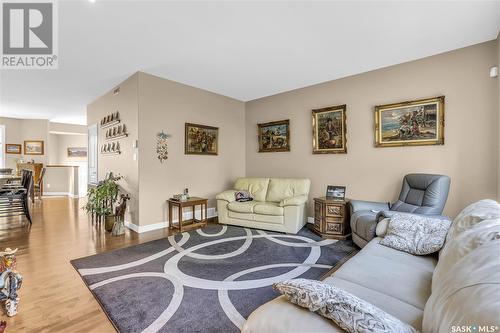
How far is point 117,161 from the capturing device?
4.51 m

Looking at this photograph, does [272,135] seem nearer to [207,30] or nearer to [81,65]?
[207,30]

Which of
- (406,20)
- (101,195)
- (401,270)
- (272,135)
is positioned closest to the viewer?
(401,270)

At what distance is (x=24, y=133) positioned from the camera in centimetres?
768

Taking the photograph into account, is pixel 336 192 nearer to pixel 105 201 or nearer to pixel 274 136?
pixel 274 136

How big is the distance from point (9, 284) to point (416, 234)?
326 centimetres

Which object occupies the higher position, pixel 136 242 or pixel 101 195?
pixel 101 195

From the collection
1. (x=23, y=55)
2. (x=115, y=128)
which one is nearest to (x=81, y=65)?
(x=23, y=55)

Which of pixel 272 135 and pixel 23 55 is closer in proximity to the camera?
pixel 23 55

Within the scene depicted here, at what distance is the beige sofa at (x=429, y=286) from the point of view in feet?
2.42

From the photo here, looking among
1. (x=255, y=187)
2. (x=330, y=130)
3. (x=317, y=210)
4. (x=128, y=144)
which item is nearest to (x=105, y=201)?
(x=128, y=144)

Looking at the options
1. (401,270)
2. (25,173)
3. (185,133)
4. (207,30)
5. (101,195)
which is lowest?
(401,270)

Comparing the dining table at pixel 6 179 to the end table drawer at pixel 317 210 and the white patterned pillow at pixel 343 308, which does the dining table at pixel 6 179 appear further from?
the white patterned pillow at pixel 343 308

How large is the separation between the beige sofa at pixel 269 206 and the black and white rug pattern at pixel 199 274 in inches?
10.3

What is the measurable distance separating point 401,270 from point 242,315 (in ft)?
3.88
